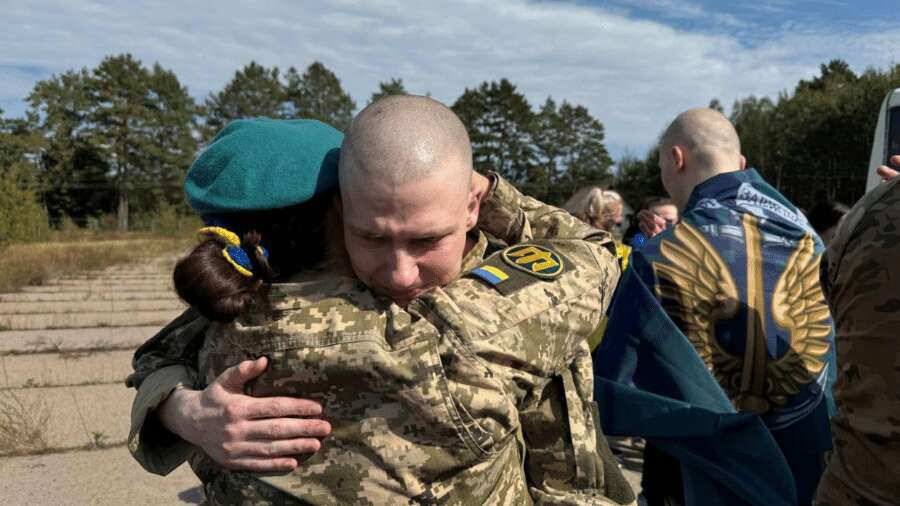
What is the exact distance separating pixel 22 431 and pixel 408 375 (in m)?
4.20

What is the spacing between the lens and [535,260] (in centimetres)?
139

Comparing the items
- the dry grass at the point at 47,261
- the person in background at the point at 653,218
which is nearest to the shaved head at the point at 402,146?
the person in background at the point at 653,218

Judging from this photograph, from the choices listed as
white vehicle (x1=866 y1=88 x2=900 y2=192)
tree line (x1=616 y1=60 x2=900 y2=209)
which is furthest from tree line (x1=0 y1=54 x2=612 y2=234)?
white vehicle (x1=866 y1=88 x2=900 y2=192)

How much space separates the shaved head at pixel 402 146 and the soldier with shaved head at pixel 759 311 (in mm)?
1376

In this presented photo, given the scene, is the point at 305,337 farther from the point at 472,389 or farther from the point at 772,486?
the point at 772,486

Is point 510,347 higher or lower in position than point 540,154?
higher

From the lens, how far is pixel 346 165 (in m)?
1.23

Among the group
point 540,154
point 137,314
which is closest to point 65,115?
point 540,154

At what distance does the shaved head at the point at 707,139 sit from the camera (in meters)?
2.62

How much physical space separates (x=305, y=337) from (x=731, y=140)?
7.09 ft

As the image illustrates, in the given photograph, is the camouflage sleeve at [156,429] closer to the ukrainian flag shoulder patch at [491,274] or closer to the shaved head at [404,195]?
the shaved head at [404,195]

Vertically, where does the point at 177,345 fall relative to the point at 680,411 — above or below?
above

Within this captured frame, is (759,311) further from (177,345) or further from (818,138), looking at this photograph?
(818,138)

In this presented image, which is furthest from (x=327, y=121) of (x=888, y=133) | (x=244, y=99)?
(x=888, y=133)
